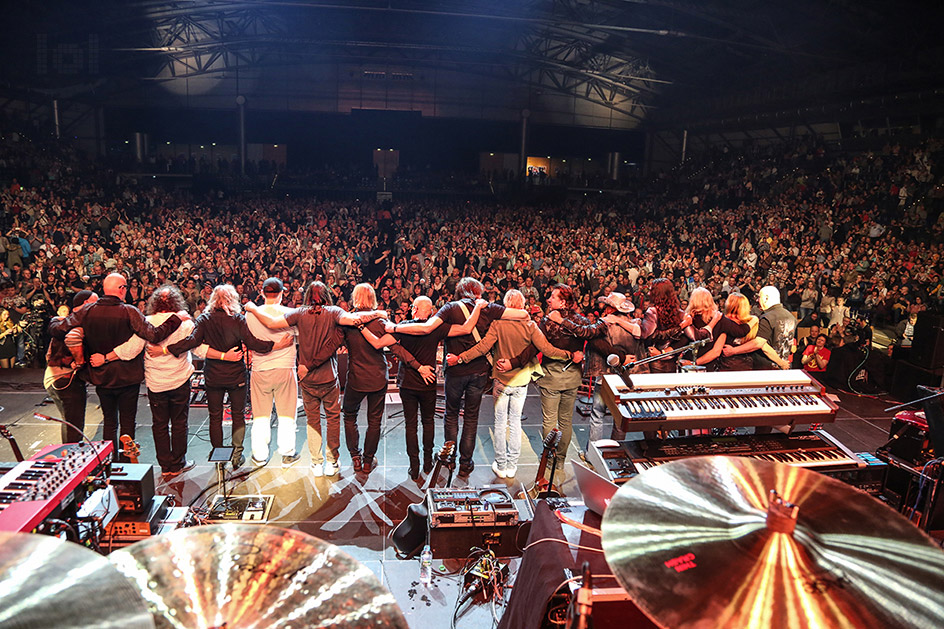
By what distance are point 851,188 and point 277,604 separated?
16.7 metres

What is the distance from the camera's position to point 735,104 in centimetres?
2122

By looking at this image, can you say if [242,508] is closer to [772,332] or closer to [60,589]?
[60,589]

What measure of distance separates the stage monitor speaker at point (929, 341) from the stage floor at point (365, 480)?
0.86 metres

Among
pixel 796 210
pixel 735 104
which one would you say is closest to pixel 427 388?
pixel 796 210

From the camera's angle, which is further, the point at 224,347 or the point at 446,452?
the point at 224,347

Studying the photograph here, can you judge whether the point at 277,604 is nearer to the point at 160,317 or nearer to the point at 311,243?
the point at 160,317

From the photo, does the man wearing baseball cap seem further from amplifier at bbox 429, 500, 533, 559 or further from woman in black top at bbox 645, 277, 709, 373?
woman in black top at bbox 645, 277, 709, 373

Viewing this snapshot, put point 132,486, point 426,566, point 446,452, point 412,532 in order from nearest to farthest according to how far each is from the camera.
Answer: point 132,486, point 426,566, point 412,532, point 446,452

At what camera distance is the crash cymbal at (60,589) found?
35.7 inches

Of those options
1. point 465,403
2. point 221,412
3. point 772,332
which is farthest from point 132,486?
point 772,332

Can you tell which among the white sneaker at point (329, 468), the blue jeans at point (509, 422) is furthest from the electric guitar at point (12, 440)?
the blue jeans at point (509, 422)

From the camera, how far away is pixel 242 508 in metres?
4.26

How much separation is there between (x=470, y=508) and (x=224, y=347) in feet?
7.80

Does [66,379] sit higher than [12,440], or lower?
higher
